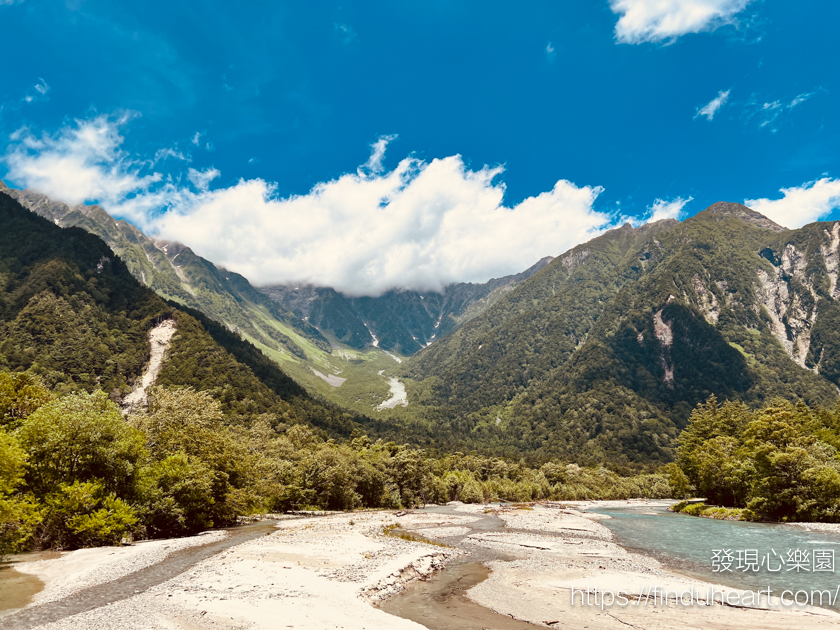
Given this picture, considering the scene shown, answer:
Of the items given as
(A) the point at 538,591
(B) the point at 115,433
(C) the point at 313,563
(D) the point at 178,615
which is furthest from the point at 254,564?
(A) the point at 538,591

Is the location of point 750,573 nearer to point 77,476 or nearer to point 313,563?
point 313,563

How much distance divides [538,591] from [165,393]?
59562 millimetres

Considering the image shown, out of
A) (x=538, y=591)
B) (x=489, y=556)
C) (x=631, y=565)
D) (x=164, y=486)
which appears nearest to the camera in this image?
(x=538, y=591)

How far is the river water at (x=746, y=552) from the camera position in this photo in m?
32.6

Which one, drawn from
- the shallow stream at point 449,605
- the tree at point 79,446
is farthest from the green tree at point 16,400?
the shallow stream at point 449,605

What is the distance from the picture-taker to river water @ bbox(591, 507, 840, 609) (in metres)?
32.6

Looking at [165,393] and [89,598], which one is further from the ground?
[165,393]

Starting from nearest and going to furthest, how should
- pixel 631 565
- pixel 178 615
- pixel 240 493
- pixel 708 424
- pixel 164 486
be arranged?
pixel 178 615 < pixel 631 565 < pixel 164 486 < pixel 240 493 < pixel 708 424

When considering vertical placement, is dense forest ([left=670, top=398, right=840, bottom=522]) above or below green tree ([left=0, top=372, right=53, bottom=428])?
below

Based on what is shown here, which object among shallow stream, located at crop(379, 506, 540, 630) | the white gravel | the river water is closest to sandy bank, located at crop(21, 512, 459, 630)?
shallow stream, located at crop(379, 506, 540, 630)

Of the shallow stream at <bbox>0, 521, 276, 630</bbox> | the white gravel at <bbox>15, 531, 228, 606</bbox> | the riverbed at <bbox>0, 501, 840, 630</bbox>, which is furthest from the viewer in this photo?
the white gravel at <bbox>15, 531, 228, 606</bbox>

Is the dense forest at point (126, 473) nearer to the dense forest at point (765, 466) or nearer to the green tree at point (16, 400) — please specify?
the green tree at point (16, 400)

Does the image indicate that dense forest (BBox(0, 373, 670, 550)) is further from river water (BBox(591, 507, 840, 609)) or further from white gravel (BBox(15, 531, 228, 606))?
river water (BBox(591, 507, 840, 609))

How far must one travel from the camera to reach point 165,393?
65250mm
